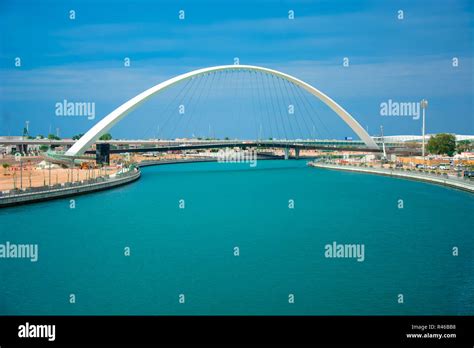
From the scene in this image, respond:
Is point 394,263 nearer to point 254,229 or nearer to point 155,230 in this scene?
point 254,229

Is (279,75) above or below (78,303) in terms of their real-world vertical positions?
above

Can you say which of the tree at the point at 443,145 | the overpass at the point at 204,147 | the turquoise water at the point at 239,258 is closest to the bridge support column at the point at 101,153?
the overpass at the point at 204,147

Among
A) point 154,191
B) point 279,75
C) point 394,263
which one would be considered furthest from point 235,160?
point 394,263

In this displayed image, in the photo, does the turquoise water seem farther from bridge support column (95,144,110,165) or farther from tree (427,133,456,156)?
tree (427,133,456,156)

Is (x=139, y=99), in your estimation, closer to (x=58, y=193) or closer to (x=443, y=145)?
(x=58, y=193)

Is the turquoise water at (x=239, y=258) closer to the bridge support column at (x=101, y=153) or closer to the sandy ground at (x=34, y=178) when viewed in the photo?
the sandy ground at (x=34, y=178)

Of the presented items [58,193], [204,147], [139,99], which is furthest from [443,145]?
[58,193]
